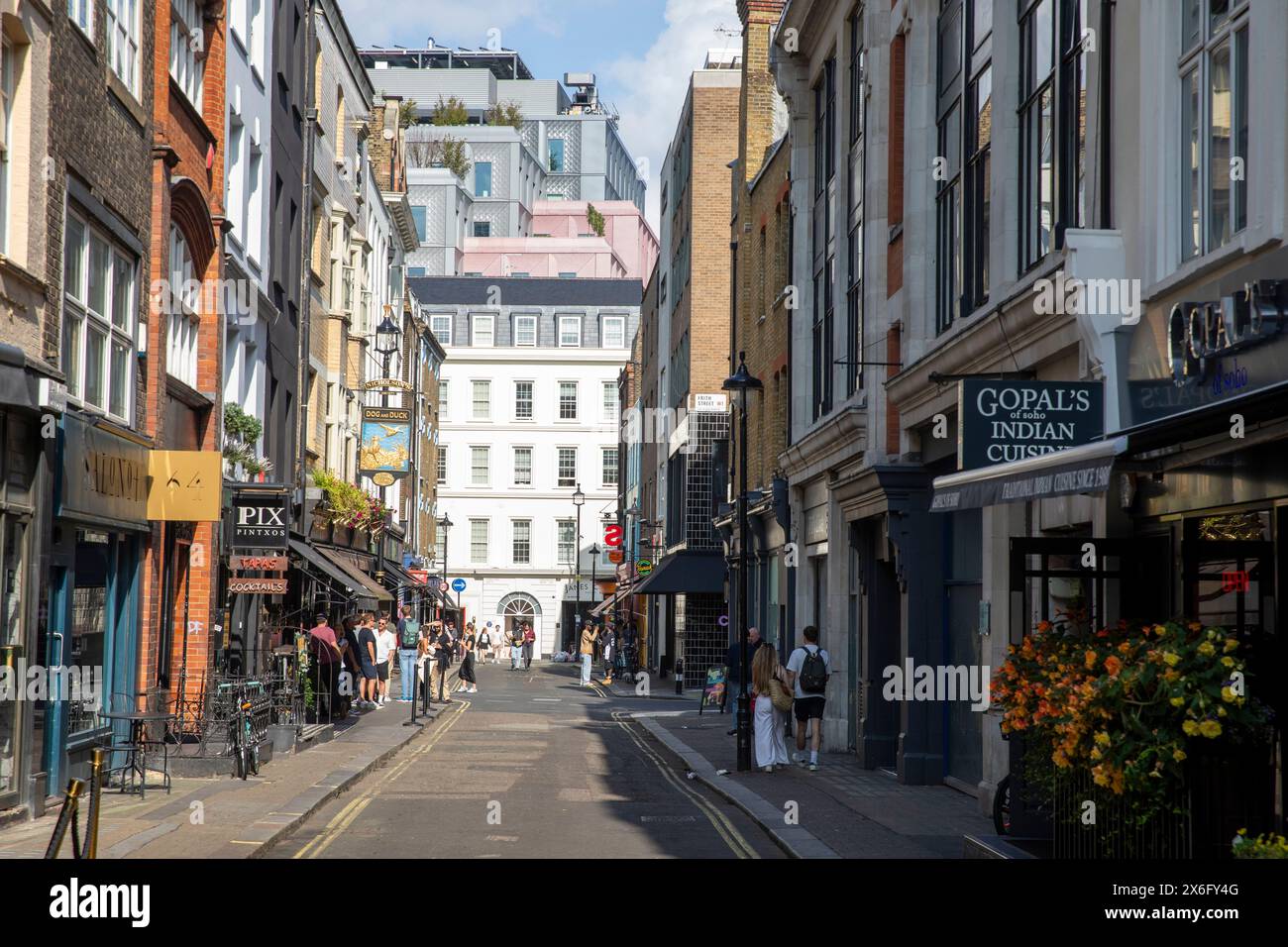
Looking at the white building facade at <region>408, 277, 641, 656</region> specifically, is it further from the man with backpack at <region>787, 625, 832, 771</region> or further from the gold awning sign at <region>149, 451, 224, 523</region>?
the gold awning sign at <region>149, 451, 224, 523</region>

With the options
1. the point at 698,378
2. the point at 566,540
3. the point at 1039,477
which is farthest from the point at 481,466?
the point at 1039,477

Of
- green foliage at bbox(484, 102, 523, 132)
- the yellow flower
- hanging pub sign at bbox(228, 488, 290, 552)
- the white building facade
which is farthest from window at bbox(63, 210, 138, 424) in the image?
green foliage at bbox(484, 102, 523, 132)

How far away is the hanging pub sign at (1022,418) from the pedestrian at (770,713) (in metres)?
8.56

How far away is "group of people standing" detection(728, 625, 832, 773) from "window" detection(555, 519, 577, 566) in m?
66.2

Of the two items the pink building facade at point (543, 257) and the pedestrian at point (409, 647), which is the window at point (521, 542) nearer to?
the pink building facade at point (543, 257)

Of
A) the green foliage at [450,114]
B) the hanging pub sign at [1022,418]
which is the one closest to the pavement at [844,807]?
the hanging pub sign at [1022,418]

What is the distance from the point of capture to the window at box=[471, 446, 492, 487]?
90.0 m

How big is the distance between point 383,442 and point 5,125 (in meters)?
26.1

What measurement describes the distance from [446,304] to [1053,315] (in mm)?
78415

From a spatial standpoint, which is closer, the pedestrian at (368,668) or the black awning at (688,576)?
the pedestrian at (368,668)

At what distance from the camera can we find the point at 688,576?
46.3 meters

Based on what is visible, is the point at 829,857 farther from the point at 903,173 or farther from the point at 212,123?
the point at 212,123

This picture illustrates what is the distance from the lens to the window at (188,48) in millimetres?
21531

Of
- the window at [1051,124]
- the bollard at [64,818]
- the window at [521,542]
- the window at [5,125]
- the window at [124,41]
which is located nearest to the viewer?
the bollard at [64,818]
